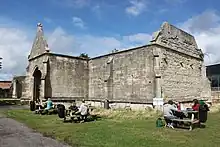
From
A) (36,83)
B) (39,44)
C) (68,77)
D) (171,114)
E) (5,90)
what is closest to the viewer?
(171,114)

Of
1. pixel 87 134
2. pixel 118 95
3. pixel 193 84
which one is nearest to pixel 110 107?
pixel 118 95

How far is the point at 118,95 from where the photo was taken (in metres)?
24.7

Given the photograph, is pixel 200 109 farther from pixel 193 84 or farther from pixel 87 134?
pixel 193 84

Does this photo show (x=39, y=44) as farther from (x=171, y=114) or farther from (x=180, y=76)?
(x=171, y=114)

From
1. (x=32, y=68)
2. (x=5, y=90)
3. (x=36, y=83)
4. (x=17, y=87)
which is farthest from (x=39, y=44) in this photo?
(x=5, y=90)

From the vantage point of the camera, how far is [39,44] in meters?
30.0

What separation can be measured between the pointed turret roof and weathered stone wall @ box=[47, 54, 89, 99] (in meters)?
2.09

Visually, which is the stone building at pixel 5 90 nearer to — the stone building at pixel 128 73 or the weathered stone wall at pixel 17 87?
the weathered stone wall at pixel 17 87

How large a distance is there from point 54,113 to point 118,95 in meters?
6.77

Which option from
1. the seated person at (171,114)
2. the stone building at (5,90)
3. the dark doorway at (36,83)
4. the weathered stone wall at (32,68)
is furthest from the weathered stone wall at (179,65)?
the stone building at (5,90)

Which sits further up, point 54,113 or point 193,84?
point 193,84

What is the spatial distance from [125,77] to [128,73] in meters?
0.56

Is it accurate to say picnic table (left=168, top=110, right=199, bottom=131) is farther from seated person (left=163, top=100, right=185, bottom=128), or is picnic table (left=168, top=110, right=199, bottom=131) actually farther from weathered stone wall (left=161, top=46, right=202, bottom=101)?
weathered stone wall (left=161, top=46, right=202, bottom=101)

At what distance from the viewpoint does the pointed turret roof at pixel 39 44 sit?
28675 millimetres
